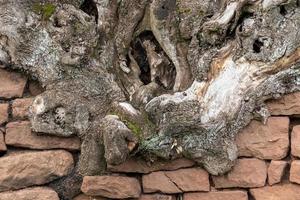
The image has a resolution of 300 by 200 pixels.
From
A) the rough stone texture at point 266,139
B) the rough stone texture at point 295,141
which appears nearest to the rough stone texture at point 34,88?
the rough stone texture at point 266,139

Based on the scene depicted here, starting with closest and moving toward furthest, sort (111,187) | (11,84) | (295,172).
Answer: (295,172) < (111,187) < (11,84)

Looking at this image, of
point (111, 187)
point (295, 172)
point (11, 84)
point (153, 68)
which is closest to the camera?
point (295, 172)

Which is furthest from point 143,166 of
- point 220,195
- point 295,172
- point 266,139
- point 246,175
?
point 295,172

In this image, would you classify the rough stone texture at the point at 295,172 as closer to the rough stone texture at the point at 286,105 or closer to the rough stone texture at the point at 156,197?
the rough stone texture at the point at 286,105

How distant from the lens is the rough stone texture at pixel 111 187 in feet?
10.8

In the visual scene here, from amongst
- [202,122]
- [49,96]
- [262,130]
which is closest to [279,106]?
[262,130]

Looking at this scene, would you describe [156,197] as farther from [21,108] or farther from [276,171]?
[21,108]

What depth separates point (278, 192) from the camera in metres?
3.22

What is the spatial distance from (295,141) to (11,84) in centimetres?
144

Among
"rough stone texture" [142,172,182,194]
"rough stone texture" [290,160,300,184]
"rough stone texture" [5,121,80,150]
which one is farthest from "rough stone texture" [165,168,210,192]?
"rough stone texture" [5,121,80,150]

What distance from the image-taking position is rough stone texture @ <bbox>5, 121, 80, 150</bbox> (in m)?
3.43

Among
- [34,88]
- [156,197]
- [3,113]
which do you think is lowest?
[156,197]

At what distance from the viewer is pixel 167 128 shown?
3258mm

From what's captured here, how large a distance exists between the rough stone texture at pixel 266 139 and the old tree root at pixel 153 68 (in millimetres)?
52
